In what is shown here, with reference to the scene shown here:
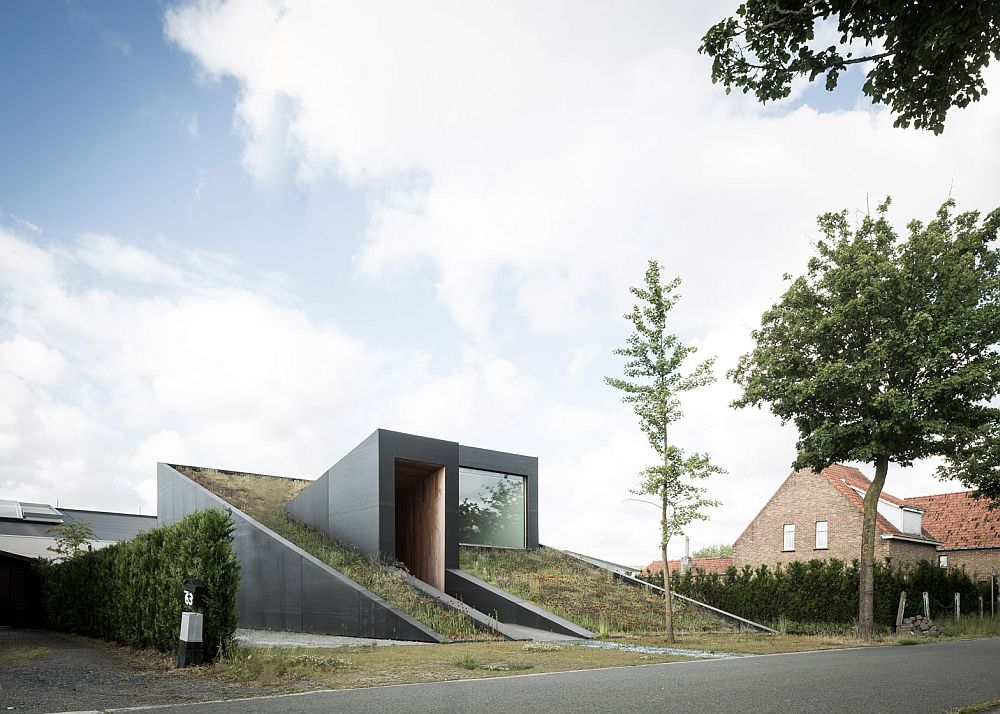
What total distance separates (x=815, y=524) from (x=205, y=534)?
30.1 m

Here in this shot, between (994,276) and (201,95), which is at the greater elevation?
(201,95)

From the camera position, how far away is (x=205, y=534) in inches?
470

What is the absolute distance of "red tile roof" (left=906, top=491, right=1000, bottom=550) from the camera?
1326 inches

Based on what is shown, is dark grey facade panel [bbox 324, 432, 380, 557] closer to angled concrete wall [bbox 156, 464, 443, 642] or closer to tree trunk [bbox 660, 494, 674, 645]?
angled concrete wall [bbox 156, 464, 443, 642]

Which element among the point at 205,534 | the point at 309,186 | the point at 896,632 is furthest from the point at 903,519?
the point at 205,534

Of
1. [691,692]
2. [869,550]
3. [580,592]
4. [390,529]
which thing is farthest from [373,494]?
[691,692]

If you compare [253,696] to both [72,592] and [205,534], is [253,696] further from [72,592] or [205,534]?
[72,592]

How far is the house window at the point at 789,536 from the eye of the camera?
35.9 meters

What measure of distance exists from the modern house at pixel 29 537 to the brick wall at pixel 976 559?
111 ft

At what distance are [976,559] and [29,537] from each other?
40.7 m

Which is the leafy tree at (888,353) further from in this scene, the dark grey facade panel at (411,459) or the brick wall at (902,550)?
the brick wall at (902,550)

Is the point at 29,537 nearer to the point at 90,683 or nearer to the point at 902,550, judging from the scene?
the point at 90,683

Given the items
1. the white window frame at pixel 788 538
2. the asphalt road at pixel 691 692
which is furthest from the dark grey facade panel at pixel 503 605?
the white window frame at pixel 788 538

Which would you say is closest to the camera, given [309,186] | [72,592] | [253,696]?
[253,696]
